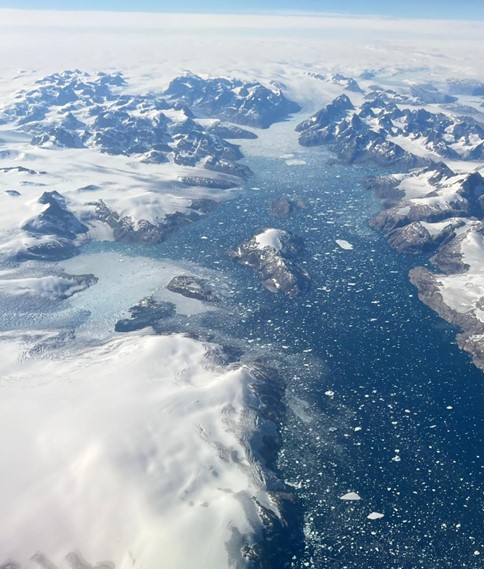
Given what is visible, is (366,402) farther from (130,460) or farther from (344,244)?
(344,244)

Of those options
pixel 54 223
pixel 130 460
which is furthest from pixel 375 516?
pixel 54 223

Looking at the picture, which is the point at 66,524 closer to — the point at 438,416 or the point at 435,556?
the point at 435,556

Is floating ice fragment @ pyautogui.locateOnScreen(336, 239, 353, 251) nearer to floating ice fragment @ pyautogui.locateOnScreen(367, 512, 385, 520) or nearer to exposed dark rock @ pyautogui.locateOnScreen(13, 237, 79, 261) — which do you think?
exposed dark rock @ pyautogui.locateOnScreen(13, 237, 79, 261)

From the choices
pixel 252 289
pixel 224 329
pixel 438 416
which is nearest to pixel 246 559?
pixel 438 416

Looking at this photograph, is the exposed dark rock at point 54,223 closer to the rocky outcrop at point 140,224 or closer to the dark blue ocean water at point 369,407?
the rocky outcrop at point 140,224

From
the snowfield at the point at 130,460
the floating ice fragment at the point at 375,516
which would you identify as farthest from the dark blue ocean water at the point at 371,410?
the snowfield at the point at 130,460

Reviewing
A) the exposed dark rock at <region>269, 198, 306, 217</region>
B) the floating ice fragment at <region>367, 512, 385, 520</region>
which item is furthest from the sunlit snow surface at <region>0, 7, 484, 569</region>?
the exposed dark rock at <region>269, 198, 306, 217</region>
